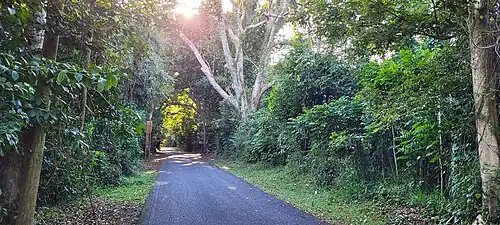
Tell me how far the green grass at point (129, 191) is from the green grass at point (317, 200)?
134 inches

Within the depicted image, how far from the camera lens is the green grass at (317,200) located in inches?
267

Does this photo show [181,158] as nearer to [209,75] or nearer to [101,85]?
[209,75]

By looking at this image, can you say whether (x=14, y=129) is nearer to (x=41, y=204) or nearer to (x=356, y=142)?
(x=41, y=204)

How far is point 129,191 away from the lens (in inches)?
410

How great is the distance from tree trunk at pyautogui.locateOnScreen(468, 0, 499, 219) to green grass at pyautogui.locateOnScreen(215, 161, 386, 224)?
2126mm

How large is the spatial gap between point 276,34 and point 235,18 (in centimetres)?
293

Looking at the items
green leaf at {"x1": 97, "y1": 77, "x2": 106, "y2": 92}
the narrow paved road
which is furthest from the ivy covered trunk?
the narrow paved road

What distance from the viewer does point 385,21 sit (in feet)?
19.6

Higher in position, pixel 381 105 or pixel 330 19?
pixel 330 19

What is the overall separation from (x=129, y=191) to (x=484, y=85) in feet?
29.5

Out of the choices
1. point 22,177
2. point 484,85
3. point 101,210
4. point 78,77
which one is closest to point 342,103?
point 484,85

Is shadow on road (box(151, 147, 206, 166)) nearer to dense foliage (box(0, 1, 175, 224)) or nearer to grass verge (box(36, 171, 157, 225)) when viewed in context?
grass verge (box(36, 171, 157, 225))

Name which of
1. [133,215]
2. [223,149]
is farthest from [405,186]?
[223,149]

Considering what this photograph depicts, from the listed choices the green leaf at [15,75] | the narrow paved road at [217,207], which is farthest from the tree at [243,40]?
the green leaf at [15,75]
